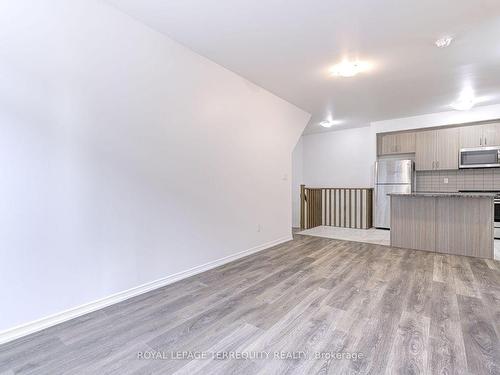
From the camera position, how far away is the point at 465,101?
172 inches

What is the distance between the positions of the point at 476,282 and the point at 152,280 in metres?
3.52

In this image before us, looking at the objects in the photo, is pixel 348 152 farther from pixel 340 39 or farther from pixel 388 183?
pixel 340 39

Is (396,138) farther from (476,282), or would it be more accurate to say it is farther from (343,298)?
(343,298)

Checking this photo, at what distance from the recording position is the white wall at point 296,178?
271 inches

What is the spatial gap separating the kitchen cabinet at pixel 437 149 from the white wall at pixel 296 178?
289 centimetres

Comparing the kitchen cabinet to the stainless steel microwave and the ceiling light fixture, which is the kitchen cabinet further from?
the ceiling light fixture

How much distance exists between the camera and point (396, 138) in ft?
19.1

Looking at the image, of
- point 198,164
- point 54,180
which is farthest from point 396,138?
point 54,180

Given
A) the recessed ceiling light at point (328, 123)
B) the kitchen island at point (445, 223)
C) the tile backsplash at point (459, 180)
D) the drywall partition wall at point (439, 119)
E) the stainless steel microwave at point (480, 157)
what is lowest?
the kitchen island at point (445, 223)

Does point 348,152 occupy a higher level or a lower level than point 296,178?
higher

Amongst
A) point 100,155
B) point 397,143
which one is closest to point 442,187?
point 397,143

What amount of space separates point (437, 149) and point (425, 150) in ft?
0.69

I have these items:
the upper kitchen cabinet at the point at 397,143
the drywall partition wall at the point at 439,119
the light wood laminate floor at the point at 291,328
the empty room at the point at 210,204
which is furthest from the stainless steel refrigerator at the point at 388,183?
the light wood laminate floor at the point at 291,328

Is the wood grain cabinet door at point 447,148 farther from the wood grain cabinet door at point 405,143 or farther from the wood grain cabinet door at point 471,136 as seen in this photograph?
the wood grain cabinet door at point 405,143
